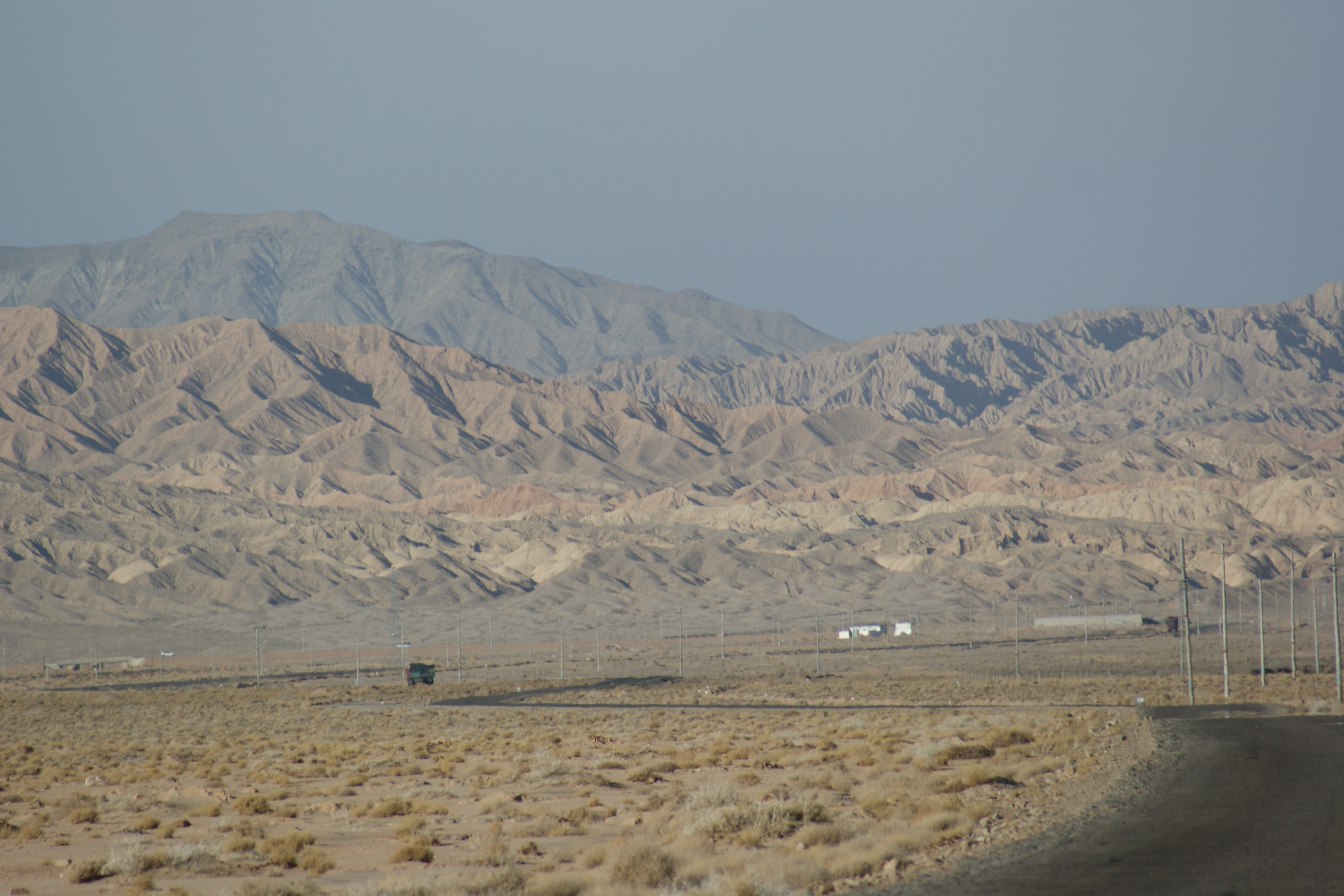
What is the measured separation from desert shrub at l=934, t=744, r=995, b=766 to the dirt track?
4097 millimetres

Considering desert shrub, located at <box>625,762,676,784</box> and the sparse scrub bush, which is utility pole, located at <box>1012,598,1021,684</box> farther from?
the sparse scrub bush

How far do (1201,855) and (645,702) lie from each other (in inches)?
1762

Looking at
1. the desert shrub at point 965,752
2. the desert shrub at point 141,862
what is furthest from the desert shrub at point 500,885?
the desert shrub at point 965,752

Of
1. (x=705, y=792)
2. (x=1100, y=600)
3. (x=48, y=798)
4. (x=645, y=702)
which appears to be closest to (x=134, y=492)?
(x=1100, y=600)

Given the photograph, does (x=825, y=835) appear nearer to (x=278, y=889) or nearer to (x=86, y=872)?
(x=278, y=889)

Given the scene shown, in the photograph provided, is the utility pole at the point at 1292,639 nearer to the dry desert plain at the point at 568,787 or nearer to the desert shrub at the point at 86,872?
the dry desert plain at the point at 568,787

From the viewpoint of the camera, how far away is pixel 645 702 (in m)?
57.1

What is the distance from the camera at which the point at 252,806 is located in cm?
2209

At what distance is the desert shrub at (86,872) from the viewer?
15945 millimetres

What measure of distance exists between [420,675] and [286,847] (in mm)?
63456

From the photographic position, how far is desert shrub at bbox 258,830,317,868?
1686 centimetres

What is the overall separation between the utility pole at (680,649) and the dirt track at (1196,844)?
63355mm

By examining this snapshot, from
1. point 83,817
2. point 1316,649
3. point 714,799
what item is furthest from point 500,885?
point 1316,649

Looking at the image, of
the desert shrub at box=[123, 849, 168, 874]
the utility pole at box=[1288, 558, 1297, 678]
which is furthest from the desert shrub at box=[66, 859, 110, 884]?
the utility pole at box=[1288, 558, 1297, 678]
